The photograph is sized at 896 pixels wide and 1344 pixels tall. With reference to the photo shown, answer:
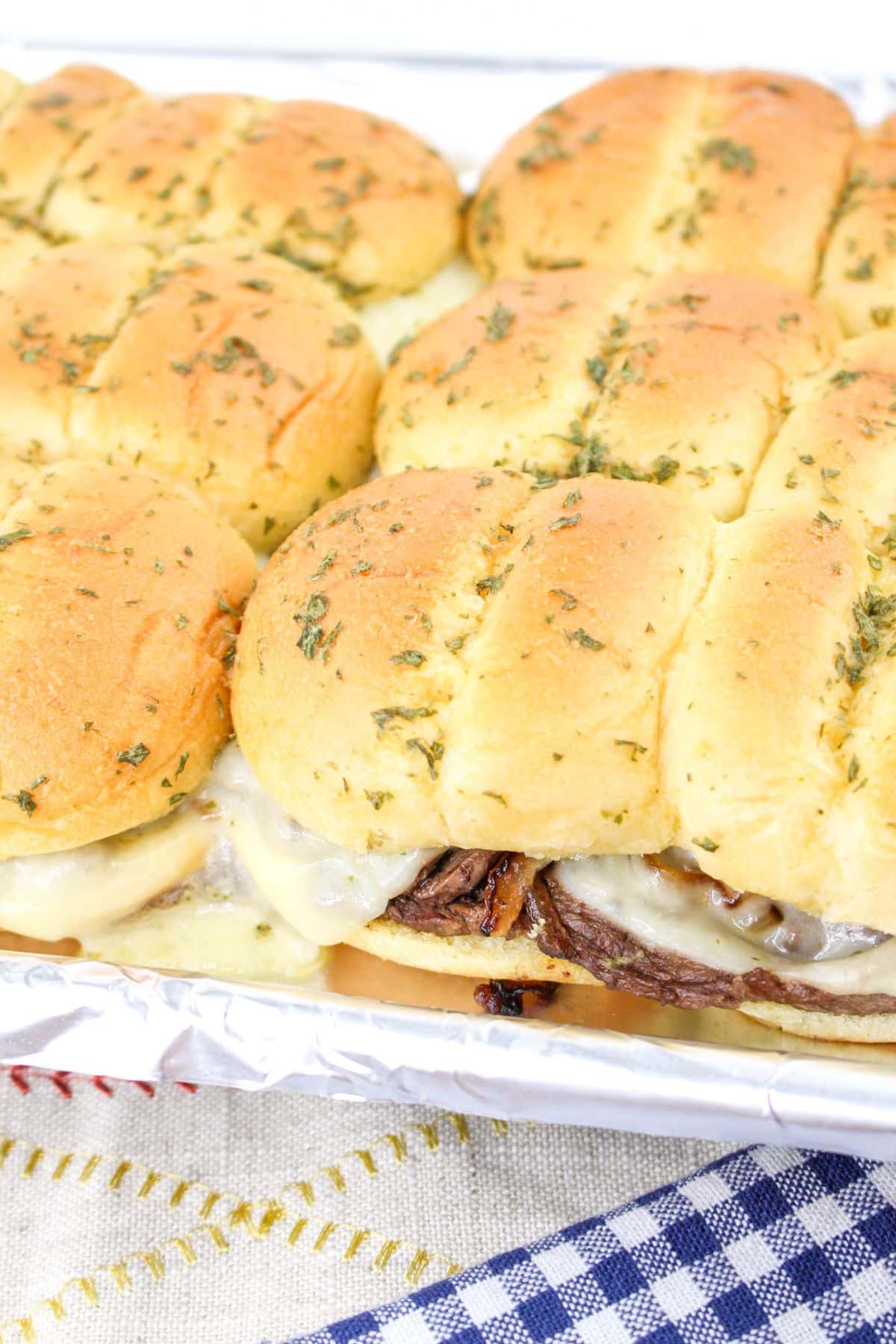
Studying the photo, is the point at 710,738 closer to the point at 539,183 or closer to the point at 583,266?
the point at 583,266

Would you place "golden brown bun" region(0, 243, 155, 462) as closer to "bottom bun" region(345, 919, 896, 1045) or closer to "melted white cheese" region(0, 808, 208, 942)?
"melted white cheese" region(0, 808, 208, 942)

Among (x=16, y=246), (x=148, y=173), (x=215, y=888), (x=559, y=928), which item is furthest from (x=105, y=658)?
(x=148, y=173)

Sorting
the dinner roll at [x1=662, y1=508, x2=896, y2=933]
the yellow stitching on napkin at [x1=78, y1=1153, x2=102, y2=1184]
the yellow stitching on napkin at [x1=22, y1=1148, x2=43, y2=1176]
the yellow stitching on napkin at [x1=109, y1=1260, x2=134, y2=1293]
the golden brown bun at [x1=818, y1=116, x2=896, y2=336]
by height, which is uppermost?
the golden brown bun at [x1=818, y1=116, x2=896, y2=336]

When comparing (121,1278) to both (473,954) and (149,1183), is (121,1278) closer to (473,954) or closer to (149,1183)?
(149,1183)

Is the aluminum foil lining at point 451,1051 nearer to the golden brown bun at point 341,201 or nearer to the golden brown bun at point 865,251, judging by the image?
the golden brown bun at point 865,251

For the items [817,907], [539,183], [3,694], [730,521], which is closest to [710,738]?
[817,907]

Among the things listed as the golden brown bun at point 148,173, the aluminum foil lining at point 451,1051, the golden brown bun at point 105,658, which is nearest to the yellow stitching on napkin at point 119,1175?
the aluminum foil lining at point 451,1051

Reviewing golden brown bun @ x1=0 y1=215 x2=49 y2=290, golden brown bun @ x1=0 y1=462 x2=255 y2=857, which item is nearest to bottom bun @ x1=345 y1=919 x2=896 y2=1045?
golden brown bun @ x1=0 y1=462 x2=255 y2=857
